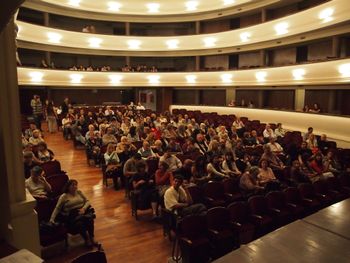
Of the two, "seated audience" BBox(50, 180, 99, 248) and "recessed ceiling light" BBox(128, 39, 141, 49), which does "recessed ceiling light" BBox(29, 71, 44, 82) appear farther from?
"seated audience" BBox(50, 180, 99, 248)

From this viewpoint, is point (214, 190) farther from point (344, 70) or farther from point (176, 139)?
point (344, 70)

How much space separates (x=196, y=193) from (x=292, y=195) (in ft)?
6.18

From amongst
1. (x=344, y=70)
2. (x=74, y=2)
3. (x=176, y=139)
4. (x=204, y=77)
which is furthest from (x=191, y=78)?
(x=176, y=139)

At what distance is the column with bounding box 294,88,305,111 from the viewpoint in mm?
14406

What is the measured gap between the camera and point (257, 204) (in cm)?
496

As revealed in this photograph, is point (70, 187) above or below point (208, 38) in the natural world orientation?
below

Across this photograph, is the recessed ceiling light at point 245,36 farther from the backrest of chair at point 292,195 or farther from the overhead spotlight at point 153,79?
the backrest of chair at point 292,195

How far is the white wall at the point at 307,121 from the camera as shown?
11047mm

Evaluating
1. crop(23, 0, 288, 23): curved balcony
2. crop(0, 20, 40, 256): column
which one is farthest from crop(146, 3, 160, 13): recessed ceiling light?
crop(0, 20, 40, 256): column

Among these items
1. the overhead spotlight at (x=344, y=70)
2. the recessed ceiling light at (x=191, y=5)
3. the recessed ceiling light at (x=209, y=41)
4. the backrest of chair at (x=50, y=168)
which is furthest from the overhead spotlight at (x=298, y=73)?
the backrest of chair at (x=50, y=168)

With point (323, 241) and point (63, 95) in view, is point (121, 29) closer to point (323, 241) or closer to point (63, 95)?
point (63, 95)

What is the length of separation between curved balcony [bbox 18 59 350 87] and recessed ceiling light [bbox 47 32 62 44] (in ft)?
6.09

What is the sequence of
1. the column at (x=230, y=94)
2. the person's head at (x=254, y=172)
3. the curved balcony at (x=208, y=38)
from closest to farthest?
the person's head at (x=254, y=172) < the curved balcony at (x=208, y=38) < the column at (x=230, y=94)

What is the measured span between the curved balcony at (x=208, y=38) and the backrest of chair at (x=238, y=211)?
9621 millimetres
